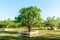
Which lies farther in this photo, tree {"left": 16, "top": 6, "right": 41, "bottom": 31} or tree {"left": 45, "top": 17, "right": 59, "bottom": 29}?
Result: tree {"left": 45, "top": 17, "right": 59, "bottom": 29}

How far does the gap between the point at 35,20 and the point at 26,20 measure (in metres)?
3.54

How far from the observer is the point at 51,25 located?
260 ft

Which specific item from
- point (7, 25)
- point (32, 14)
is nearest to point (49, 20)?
point (7, 25)

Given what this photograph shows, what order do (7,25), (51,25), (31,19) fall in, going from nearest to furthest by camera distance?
(31,19)
(51,25)
(7,25)

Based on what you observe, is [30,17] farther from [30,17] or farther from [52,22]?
[52,22]

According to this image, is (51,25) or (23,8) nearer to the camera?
(23,8)

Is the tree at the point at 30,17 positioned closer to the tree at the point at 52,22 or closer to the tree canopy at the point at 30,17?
the tree canopy at the point at 30,17

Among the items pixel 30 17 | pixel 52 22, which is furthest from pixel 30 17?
pixel 52 22

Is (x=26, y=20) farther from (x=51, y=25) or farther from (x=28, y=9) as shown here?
(x=51, y=25)

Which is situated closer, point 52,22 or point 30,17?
point 30,17

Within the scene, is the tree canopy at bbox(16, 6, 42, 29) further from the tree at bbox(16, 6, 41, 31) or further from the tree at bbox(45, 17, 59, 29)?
the tree at bbox(45, 17, 59, 29)

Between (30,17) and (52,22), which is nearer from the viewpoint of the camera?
(30,17)

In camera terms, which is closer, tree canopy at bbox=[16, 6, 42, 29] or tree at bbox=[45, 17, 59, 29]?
tree canopy at bbox=[16, 6, 42, 29]

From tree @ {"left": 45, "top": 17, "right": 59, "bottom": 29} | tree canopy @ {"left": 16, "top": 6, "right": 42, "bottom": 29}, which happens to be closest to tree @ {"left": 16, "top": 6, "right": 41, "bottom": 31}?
tree canopy @ {"left": 16, "top": 6, "right": 42, "bottom": 29}
